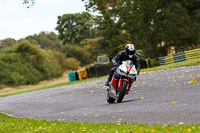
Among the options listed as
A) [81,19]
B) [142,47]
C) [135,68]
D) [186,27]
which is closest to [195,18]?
[186,27]

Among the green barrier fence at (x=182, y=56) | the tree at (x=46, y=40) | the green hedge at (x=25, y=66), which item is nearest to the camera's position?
the green barrier fence at (x=182, y=56)

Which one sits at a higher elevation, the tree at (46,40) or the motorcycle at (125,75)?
the tree at (46,40)

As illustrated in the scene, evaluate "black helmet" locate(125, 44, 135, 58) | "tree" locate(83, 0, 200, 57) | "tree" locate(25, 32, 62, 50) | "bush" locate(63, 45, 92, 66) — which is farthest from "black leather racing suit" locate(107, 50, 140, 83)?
"tree" locate(25, 32, 62, 50)

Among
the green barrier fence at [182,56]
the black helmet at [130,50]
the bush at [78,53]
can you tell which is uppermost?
the bush at [78,53]

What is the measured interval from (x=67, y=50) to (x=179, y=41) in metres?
40.7

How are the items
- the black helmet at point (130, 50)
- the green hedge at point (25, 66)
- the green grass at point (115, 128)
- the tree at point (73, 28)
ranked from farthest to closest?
the tree at point (73, 28) < the green hedge at point (25, 66) < the black helmet at point (130, 50) < the green grass at point (115, 128)

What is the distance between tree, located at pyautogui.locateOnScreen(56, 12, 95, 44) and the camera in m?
103

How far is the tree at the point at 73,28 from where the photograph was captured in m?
103

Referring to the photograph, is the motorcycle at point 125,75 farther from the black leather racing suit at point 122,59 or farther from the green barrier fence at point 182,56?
the green barrier fence at point 182,56

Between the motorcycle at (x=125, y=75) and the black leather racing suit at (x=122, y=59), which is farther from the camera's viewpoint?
the black leather racing suit at (x=122, y=59)

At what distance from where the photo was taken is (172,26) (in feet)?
151

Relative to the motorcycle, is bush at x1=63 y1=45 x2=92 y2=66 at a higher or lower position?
higher

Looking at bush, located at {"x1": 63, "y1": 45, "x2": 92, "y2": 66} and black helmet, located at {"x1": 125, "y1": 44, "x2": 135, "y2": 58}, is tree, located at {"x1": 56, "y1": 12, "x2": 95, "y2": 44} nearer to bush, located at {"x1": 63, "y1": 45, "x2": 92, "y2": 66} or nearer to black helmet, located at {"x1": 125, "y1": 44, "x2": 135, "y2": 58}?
bush, located at {"x1": 63, "y1": 45, "x2": 92, "y2": 66}

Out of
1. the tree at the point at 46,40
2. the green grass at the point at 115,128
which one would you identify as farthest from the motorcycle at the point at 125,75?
the tree at the point at 46,40
